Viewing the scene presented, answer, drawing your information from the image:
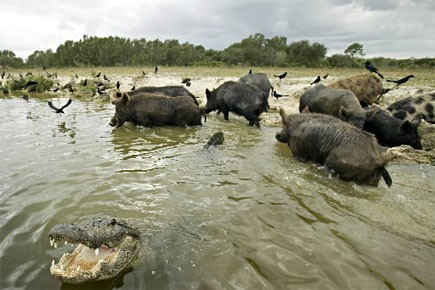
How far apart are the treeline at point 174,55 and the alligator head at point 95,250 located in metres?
52.4

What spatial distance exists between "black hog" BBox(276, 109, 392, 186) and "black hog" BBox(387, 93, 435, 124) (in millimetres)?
4252

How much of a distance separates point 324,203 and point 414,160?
13.3 ft

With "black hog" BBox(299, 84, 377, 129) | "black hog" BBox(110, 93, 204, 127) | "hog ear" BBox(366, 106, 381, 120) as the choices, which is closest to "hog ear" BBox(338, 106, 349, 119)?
"black hog" BBox(299, 84, 377, 129)

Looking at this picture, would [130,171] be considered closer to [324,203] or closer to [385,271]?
[324,203]

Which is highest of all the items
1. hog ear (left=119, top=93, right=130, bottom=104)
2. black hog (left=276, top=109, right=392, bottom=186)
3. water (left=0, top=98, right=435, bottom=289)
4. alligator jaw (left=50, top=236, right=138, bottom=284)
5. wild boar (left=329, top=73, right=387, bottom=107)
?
wild boar (left=329, top=73, right=387, bottom=107)

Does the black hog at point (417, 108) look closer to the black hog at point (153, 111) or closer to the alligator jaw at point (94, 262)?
the black hog at point (153, 111)

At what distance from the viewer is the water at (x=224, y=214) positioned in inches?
147

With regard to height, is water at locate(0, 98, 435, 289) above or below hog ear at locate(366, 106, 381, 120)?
below

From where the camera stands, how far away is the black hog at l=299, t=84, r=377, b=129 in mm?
9508

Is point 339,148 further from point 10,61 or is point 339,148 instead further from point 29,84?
point 10,61

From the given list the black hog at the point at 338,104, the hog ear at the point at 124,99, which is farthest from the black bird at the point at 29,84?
the black hog at the point at 338,104

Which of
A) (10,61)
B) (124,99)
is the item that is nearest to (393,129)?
(124,99)

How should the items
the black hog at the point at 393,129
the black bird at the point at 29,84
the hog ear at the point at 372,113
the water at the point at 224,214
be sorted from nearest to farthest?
the water at the point at 224,214 < the black hog at the point at 393,129 < the hog ear at the point at 372,113 < the black bird at the point at 29,84

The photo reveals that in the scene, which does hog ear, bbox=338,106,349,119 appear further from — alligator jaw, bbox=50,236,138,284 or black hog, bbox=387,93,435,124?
alligator jaw, bbox=50,236,138,284
